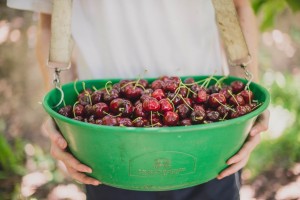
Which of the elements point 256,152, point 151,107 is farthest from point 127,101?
point 256,152

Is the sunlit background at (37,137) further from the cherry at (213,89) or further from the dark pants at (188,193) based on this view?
the cherry at (213,89)

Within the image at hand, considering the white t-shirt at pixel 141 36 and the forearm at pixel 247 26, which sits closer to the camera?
the white t-shirt at pixel 141 36

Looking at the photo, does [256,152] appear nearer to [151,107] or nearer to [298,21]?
[298,21]

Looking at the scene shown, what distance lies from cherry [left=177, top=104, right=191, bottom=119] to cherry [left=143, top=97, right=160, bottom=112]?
0.05m

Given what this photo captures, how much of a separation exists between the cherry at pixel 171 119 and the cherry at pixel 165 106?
0.03 metres

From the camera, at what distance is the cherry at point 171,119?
0.81m

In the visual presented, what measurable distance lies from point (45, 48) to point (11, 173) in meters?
1.18

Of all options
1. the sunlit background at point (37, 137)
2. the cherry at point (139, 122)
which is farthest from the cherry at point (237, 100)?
the sunlit background at point (37, 137)

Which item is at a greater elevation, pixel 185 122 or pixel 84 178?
pixel 185 122

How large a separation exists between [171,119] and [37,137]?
1.79m

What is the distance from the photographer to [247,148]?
894 millimetres

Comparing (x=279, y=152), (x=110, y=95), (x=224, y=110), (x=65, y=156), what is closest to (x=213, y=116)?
(x=224, y=110)

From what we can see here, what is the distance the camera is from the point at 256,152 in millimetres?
2273

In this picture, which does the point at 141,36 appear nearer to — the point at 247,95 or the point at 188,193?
the point at 247,95
